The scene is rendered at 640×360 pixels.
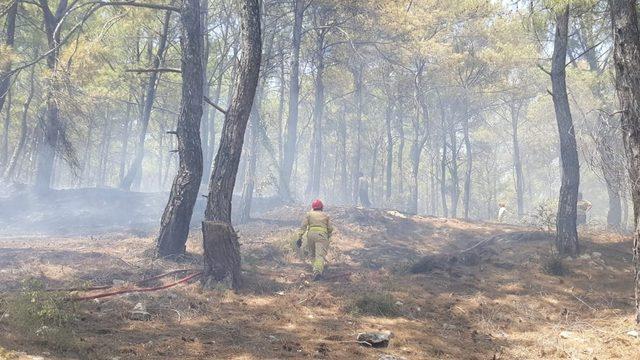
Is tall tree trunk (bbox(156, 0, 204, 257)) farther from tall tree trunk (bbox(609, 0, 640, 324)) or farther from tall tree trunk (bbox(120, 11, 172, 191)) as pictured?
tall tree trunk (bbox(120, 11, 172, 191))

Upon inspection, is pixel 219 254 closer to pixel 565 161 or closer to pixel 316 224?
pixel 316 224

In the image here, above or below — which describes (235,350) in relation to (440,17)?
below

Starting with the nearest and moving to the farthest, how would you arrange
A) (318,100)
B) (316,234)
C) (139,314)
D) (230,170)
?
(139,314) < (230,170) < (316,234) < (318,100)

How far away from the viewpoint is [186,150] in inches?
379

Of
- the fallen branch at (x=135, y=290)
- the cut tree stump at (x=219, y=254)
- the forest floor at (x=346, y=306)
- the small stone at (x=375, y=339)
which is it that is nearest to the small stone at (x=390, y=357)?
the forest floor at (x=346, y=306)

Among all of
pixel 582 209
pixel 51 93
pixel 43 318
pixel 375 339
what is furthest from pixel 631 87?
pixel 582 209

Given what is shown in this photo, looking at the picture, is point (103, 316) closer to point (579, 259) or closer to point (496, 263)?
point (496, 263)

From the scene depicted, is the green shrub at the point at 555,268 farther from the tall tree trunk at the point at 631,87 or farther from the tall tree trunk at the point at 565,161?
the tall tree trunk at the point at 631,87

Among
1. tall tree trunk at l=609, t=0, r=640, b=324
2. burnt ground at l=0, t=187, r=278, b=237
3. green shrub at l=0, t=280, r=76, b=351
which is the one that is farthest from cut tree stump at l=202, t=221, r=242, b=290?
burnt ground at l=0, t=187, r=278, b=237

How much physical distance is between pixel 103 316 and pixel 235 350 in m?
2.09

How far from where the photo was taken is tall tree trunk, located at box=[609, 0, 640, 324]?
586 cm

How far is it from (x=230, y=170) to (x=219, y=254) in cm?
147

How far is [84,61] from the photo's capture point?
11281mm

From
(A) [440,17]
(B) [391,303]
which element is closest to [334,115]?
(A) [440,17]
